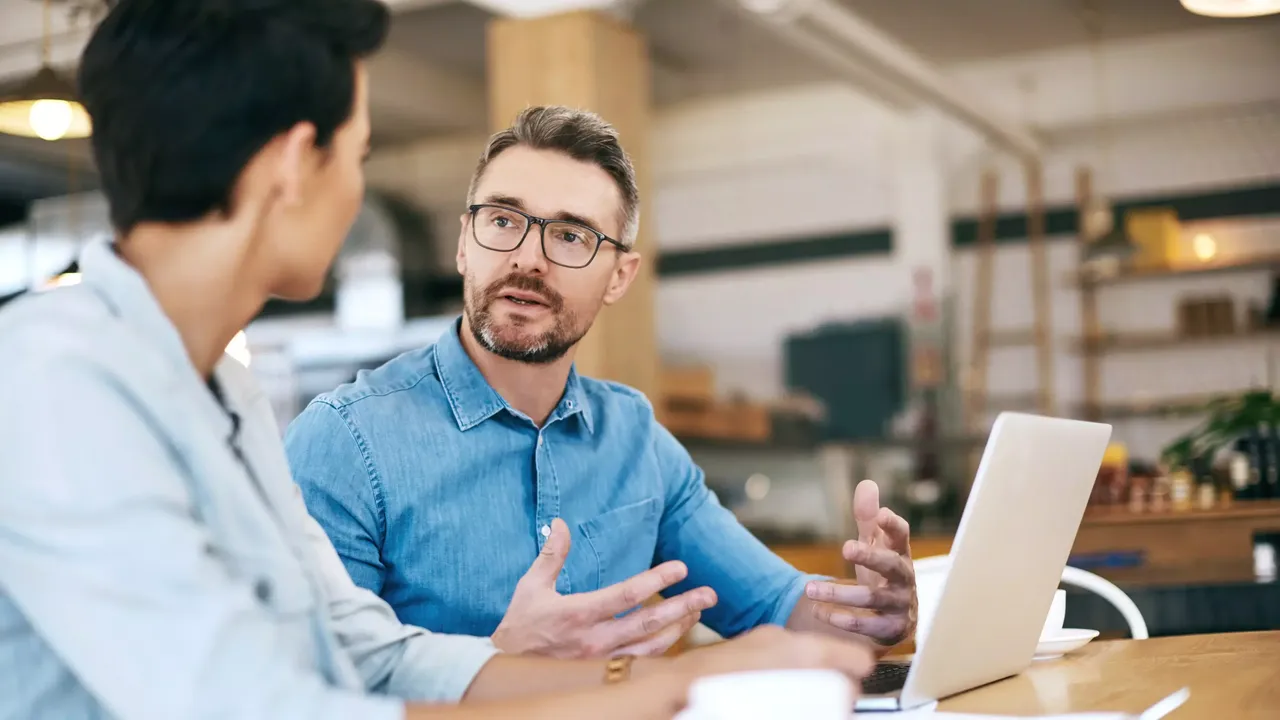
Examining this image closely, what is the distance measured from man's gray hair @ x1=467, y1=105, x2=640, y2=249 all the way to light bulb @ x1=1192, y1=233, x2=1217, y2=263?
6.96m

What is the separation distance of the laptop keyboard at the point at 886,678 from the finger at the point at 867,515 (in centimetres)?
11

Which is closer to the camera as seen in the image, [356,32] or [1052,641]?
[356,32]

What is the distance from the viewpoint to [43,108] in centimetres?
446

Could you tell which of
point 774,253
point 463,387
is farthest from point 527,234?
point 774,253

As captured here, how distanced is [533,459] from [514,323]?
21 cm

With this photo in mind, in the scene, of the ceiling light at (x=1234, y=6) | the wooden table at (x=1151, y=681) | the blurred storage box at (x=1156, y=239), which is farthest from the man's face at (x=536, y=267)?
the blurred storage box at (x=1156, y=239)

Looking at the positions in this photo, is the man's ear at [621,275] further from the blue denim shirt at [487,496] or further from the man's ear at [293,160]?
the man's ear at [293,160]

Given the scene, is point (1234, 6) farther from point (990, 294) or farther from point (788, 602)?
point (990, 294)

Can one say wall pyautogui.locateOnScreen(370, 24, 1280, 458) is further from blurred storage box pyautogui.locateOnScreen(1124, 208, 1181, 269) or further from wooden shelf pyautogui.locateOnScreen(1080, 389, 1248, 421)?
blurred storage box pyautogui.locateOnScreen(1124, 208, 1181, 269)

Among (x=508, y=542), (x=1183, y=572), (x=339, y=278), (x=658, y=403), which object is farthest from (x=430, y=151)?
(x=508, y=542)

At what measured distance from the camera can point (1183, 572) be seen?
12.0ft

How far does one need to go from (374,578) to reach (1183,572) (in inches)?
109

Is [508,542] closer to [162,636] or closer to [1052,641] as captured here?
[1052,641]

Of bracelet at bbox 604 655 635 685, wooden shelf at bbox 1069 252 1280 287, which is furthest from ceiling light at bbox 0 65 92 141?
wooden shelf at bbox 1069 252 1280 287
